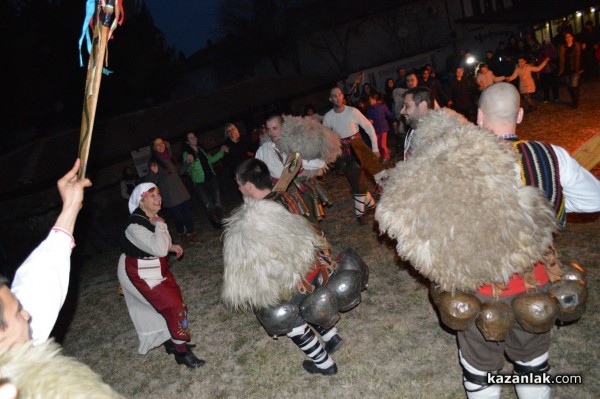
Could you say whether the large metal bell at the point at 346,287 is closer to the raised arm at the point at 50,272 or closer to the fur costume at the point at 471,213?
the fur costume at the point at 471,213

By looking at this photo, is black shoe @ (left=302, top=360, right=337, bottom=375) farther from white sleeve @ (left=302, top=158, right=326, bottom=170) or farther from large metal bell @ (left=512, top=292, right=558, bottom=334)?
white sleeve @ (left=302, top=158, right=326, bottom=170)

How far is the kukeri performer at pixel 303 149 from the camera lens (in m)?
5.65

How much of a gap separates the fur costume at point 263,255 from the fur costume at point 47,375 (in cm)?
158

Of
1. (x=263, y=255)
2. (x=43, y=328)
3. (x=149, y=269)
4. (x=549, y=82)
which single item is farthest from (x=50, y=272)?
(x=549, y=82)

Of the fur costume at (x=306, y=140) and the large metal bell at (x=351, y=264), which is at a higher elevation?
the fur costume at (x=306, y=140)

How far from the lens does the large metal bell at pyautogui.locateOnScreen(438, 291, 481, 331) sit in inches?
95.4

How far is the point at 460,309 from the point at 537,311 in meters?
0.41

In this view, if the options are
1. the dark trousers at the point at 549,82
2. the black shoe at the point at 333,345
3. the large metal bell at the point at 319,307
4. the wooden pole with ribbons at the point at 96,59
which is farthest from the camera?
the dark trousers at the point at 549,82

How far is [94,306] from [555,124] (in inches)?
438

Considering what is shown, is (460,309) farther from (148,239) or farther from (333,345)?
(148,239)

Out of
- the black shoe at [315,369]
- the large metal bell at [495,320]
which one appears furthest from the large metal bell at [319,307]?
the large metal bell at [495,320]

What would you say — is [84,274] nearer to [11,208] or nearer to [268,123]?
[268,123]

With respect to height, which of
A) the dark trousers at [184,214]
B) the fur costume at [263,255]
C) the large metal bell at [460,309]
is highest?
the fur costume at [263,255]

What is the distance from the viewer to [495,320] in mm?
2367
